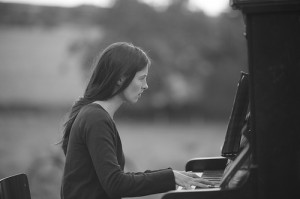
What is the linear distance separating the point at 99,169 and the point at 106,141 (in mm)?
149

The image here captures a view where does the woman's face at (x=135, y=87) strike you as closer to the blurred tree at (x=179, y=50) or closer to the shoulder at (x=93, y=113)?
the shoulder at (x=93, y=113)

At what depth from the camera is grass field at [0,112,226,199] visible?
7867mm

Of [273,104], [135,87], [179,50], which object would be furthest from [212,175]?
[179,50]

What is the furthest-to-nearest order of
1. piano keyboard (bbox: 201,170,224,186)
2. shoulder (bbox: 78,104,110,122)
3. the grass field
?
the grass field
piano keyboard (bbox: 201,170,224,186)
shoulder (bbox: 78,104,110,122)

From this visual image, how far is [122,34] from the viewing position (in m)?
22.5

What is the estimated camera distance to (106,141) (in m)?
2.64

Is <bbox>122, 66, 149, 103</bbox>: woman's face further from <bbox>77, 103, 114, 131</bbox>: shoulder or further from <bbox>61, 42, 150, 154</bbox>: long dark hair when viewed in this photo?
<bbox>77, 103, 114, 131</bbox>: shoulder

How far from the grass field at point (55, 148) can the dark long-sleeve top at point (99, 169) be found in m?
0.75

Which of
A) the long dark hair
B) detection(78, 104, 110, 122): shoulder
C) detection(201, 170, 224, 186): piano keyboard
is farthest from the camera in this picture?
detection(201, 170, 224, 186): piano keyboard

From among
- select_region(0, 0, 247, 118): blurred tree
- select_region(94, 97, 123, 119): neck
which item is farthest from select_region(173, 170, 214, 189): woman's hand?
select_region(0, 0, 247, 118): blurred tree

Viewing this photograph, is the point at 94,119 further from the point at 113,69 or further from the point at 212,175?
the point at 212,175

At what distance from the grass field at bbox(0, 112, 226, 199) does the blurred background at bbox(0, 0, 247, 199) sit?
0.75 ft

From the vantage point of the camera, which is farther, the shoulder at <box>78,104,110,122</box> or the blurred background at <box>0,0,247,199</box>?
the blurred background at <box>0,0,247,199</box>

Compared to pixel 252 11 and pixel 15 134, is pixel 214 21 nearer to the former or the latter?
pixel 15 134
